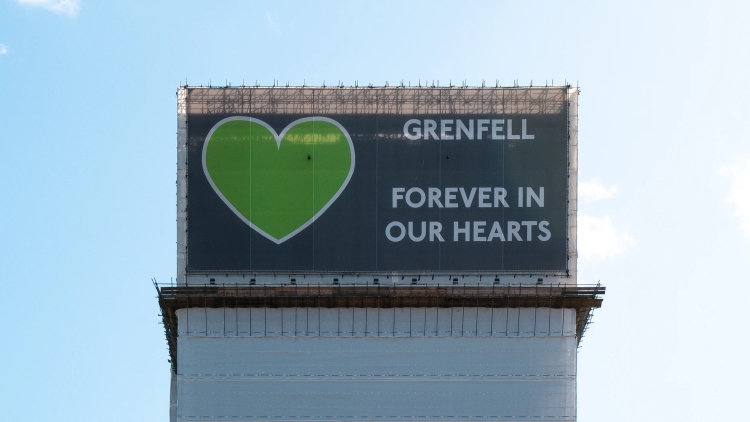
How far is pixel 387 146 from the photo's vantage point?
83938mm

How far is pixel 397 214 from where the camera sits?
83812 millimetres

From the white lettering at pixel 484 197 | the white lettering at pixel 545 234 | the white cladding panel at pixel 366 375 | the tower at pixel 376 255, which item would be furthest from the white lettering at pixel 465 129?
the white cladding panel at pixel 366 375

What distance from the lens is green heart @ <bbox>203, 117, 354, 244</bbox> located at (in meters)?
83.4

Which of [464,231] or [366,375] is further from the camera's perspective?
[464,231]

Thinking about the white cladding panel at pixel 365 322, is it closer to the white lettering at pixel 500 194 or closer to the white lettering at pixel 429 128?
the white lettering at pixel 500 194

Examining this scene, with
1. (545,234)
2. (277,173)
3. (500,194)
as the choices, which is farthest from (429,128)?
(277,173)

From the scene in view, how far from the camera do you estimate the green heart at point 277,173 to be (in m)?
83.4

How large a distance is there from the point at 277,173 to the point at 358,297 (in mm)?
10954

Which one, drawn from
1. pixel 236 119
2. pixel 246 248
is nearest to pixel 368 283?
pixel 246 248

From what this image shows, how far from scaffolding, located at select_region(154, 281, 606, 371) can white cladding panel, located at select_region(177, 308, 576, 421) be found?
942mm

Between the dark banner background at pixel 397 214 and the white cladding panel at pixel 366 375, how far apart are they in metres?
4.56

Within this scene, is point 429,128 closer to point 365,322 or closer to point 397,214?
point 397,214

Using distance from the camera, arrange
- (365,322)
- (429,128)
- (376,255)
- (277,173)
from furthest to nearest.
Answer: (429,128) < (376,255) < (277,173) < (365,322)

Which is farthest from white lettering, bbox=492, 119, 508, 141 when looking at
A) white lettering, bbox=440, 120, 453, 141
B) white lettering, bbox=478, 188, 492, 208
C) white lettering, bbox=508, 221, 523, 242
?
white lettering, bbox=508, 221, 523, 242
